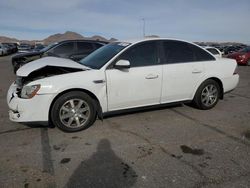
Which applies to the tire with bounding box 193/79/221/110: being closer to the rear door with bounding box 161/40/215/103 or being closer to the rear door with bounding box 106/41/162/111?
the rear door with bounding box 161/40/215/103

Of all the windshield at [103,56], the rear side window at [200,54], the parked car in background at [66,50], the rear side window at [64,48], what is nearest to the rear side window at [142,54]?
the windshield at [103,56]

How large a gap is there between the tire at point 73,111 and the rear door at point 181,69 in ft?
5.08

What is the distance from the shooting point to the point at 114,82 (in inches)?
164

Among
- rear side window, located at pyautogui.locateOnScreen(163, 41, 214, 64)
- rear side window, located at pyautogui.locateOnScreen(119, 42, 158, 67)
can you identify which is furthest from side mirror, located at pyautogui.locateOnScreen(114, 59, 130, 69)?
rear side window, located at pyautogui.locateOnScreen(163, 41, 214, 64)

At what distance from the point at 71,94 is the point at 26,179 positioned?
5.20ft

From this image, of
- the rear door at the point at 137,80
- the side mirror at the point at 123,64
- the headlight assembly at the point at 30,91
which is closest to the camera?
the headlight assembly at the point at 30,91

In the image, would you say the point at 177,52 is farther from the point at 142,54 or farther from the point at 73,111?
the point at 73,111

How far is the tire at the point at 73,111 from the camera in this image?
12.8 ft

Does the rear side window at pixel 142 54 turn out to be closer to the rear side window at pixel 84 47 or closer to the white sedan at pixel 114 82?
the white sedan at pixel 114 82

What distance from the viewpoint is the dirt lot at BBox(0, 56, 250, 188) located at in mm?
2717

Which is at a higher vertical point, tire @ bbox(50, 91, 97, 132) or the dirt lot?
tire @ bbox(50, 91, 97, 132)

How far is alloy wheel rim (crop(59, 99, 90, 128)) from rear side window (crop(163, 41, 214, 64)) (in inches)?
75.5

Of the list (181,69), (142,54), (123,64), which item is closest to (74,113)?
(123,64)

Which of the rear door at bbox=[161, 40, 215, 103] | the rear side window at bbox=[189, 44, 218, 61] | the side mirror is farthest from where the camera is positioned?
the rear side window at bbox=[189, 44, 218, 61]
